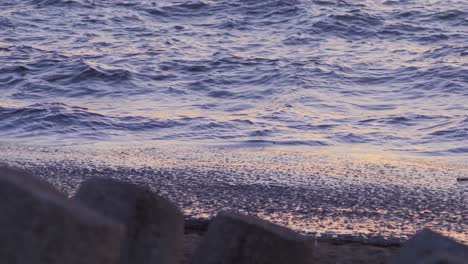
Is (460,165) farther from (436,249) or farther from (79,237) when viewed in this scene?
(79,237)

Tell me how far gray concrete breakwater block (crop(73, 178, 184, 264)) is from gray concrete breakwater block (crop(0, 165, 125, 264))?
1.93 feet

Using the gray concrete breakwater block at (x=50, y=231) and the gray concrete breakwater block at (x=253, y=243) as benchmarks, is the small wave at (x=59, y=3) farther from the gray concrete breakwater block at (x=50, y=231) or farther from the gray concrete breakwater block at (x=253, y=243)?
the gray concrete breakwater block at (x=50, y=231)

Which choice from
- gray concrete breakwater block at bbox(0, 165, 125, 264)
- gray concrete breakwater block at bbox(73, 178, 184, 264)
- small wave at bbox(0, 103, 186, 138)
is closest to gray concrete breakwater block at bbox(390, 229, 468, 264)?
gray concrete breakwater block at bbox(73, 178, 184, 264)

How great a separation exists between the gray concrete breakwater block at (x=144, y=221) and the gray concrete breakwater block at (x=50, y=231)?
0.59 m

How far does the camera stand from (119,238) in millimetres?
2264

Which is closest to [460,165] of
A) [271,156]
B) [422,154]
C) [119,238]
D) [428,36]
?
[422,154]

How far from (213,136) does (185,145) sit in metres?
0.43

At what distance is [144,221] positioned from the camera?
298 centimetres

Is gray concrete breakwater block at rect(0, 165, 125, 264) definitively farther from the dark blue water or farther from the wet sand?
the dark blue water

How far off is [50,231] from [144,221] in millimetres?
734

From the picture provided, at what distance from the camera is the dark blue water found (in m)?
7.87

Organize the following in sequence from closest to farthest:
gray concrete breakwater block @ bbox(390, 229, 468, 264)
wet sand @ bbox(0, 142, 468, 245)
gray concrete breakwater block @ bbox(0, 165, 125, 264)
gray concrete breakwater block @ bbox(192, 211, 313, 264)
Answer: gray concrete breakwater block @ bbox(0, 165, 125, 264) → gray concrete breakwater block @ bbox(390, 229, 468, 264) → gray concrete breakwater block @ bbox(192, 211, 313, 264) → wet sand @ bbox(0, 142, 468, 245)

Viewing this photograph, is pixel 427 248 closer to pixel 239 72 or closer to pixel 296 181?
pixel 296 181

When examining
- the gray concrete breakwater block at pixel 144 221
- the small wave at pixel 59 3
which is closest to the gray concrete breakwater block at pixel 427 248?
the gray concrete breakwater block at pixel 144 221
